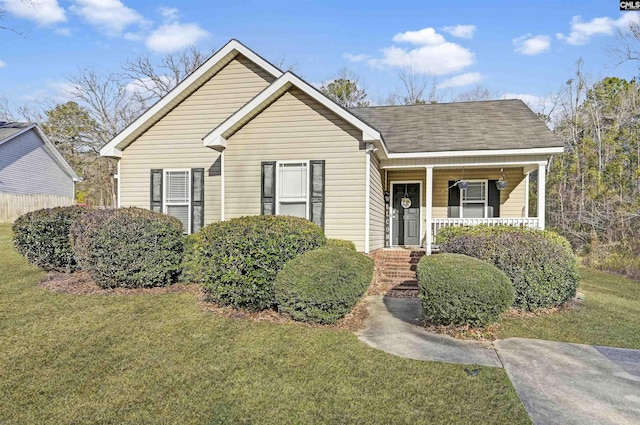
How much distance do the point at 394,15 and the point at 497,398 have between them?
49.9 ft

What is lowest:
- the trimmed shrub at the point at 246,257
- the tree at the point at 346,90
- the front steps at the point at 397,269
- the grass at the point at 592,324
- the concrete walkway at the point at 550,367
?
the grass at the point at 592,324

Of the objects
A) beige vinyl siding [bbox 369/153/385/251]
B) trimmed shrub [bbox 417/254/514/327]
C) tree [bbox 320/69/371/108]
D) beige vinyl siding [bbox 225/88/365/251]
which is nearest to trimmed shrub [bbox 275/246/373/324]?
trimmed shrub [bbox 417/254/514/327]

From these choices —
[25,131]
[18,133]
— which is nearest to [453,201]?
[18,133]

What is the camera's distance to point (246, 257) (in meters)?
6.10

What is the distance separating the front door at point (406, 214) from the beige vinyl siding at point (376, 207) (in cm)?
85

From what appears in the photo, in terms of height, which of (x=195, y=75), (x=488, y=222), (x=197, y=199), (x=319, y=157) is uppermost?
(x=195, y=75)

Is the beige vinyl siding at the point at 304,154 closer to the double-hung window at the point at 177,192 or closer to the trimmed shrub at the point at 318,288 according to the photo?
the double-hung window at the point at 177,192

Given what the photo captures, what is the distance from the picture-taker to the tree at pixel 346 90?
29.7 m

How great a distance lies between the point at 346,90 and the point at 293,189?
22.6m

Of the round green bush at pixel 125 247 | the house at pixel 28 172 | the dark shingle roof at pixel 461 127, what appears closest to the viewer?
the round green bush at pixel 125 247

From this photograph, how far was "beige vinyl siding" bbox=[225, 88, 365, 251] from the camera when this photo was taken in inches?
352

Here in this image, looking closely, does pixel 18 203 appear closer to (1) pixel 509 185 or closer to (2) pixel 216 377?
(2) pixel 216 377

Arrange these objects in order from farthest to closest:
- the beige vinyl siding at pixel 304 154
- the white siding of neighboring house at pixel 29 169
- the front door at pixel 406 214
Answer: the white siding of neighboring house at pixel 29 169, the front door at pixel 406 214, the beige vinyl siding at pixel 304 154

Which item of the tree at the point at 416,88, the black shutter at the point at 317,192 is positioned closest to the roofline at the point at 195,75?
the black shutter at the point at 317,192
